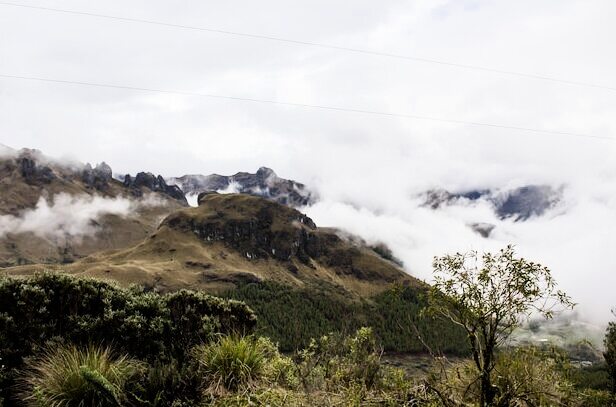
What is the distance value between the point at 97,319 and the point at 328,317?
158 meters

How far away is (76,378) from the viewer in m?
9.19

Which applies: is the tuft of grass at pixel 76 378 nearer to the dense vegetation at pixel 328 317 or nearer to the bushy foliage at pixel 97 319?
the bushy foliage at pixel 97 319

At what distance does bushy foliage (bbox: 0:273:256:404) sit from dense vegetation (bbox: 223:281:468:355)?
356 ft

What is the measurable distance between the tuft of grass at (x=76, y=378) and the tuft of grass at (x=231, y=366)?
1.45 meters

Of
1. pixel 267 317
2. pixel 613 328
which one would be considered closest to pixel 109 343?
pixel 613 328

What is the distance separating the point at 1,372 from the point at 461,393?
9189 mm

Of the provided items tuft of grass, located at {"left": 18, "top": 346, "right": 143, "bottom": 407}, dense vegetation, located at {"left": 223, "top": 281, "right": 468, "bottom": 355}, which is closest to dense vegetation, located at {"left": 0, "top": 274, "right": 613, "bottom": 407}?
tuft of grass, located at {"left": 18, "top": 346, "right": 143, "bottom": 407}

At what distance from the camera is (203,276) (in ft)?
647

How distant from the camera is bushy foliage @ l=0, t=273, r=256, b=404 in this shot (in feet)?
35.7

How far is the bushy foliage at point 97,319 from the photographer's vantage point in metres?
10.9

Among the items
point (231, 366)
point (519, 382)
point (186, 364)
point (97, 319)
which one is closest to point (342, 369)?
point (231, 366)

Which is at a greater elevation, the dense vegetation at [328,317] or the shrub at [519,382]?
the dense vegetation at [328,317]

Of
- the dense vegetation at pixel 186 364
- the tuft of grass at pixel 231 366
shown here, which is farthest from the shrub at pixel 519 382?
the tuft of grass at pixel 231 366

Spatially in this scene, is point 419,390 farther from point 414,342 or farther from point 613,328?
point 414,342
